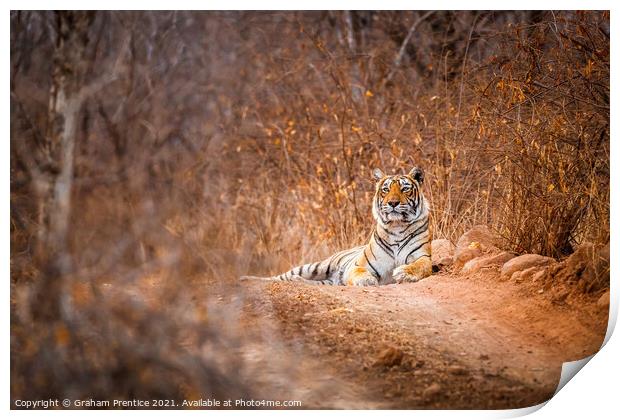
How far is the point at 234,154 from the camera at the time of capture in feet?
30.4

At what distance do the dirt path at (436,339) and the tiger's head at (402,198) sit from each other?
705 millimetres

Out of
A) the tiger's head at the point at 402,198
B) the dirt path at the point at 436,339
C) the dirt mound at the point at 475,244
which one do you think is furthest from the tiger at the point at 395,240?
the dirt path at the point at 436,339

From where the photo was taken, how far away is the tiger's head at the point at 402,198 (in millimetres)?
5707

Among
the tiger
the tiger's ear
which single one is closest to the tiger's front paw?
the tiger

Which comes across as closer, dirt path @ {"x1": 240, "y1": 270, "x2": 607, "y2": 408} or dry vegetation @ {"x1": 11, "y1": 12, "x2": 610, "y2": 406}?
dry vegetation @ {"x1": 11, "y1": 12, "x2": 610, "y2": 406}

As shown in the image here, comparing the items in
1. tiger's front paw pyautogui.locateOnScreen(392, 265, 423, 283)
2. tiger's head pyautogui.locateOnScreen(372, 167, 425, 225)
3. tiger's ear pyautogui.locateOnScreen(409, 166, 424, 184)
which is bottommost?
tiger's front paw pyautogui.locateOnScreen(392, 265, 423, 283)

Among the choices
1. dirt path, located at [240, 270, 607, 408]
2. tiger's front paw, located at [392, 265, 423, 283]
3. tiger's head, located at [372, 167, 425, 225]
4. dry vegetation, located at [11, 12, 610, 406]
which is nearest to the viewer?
dry vegetation, located at [11, 12, 610, 406]

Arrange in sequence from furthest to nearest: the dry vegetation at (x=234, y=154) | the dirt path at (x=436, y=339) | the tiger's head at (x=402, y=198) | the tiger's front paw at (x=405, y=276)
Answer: the tiger's head at (x=402, y=198) < the tiger's front paw at (x=405, y=276) < the dirt path at (x=436, y=339) < the dry vegetation at (x=234, y=154)

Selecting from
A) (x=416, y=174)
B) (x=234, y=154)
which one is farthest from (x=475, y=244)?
(x=234, y=154)

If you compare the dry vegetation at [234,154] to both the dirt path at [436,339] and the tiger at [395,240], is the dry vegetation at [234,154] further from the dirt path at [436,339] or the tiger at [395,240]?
the dirt path at [436,339]

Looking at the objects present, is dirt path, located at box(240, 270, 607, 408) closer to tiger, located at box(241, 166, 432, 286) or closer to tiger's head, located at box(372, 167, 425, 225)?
tiger, located at box(241, 166, 432, 286)

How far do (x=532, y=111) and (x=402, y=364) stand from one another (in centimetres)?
208

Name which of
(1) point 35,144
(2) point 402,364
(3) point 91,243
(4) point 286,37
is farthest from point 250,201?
(2) point 402,364

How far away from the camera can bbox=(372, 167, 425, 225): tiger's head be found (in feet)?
18.7
